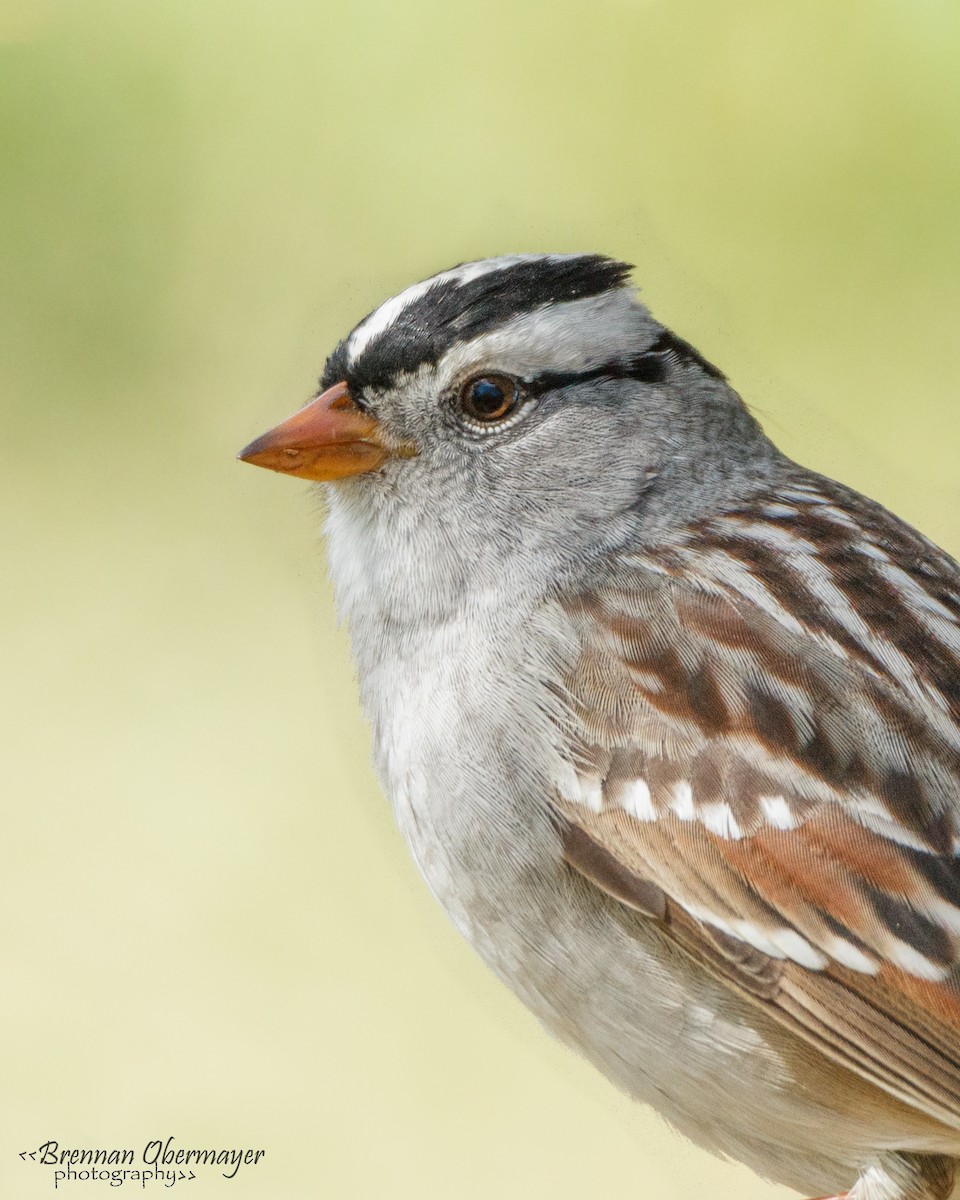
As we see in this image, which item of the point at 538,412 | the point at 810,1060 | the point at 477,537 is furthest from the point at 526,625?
the point at 810,1060

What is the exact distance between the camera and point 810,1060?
5.57 ft

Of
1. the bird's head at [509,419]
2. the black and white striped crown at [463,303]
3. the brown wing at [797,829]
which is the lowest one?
the brown wing at [797,829]

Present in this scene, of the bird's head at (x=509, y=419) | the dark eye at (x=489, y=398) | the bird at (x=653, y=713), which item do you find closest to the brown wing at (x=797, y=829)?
A: the bird at (x=653, y=713)

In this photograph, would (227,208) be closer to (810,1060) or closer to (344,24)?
(344,24)

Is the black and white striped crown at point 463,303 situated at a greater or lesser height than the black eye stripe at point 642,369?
greater

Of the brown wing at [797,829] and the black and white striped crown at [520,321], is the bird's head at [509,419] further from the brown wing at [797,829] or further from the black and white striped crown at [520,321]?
the brown wing at [797,829]

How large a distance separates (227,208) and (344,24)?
1.63 ft

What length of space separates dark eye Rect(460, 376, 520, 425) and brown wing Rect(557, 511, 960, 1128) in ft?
1.23

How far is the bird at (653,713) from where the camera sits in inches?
66.3

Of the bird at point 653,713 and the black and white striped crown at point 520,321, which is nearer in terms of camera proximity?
the bird at point 653,713

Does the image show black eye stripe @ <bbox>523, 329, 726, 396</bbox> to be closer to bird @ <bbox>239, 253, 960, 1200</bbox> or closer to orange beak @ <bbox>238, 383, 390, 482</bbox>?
bird @ <bbox>239, 253, 960, 1200</bbox>

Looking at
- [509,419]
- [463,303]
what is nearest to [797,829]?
[509,419]

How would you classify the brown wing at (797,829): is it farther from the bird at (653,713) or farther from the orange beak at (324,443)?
the orange beak at (324,443)

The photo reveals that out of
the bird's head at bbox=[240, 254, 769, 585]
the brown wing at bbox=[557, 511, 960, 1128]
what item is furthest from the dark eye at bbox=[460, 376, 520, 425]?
the brown wing at bbox=[557, 511, 960, 1128]
